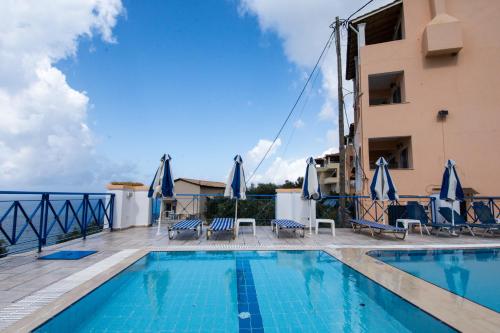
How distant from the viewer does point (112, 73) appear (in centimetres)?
1132

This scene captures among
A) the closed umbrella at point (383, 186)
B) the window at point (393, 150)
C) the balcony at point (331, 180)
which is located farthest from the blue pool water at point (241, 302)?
the balcony at point (331, 180)

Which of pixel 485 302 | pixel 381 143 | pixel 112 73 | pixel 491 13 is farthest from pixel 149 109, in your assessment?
pixel 491 13

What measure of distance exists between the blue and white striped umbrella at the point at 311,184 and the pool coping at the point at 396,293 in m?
2.47

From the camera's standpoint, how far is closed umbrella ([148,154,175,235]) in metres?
7.60

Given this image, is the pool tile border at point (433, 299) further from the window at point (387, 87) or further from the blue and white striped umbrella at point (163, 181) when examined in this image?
the window at point (387, 87)

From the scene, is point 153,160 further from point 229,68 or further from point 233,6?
point 233,6

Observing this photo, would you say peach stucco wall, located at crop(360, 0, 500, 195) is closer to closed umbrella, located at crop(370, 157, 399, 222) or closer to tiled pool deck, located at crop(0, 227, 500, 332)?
closed umbrella, located at crop(370, 157, 399, 222)

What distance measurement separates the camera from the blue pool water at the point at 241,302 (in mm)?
2812

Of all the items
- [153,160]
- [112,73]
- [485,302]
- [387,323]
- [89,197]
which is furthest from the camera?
[112,73]

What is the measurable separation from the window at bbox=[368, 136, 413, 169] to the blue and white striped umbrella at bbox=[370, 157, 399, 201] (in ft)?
16.1

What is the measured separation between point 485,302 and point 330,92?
12.5 metres

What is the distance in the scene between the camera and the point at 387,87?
15305mm

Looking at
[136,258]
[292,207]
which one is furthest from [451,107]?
[136,258]

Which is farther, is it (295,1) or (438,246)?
(295,1)
